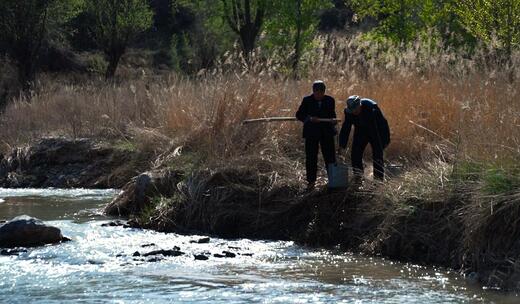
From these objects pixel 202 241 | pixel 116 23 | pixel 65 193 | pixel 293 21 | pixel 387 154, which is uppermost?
pixel 293 21

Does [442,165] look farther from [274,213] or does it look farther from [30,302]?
[30,302]

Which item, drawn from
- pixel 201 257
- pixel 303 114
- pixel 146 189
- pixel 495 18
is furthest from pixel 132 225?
pixel 495 18

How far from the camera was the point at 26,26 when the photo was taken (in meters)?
37.1

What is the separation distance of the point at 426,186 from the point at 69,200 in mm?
7678

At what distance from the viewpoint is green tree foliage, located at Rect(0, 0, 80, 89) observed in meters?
36.8

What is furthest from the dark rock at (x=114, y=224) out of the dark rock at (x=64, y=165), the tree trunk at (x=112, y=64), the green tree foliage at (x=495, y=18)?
the tree trunk at (x=112, y=64)

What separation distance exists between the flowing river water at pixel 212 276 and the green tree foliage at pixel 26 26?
2566cm

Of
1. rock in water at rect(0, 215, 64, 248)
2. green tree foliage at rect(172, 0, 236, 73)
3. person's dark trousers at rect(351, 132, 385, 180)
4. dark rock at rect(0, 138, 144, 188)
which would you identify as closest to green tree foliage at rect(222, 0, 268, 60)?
green tree foliage at rect(172, 0, 236, 73)

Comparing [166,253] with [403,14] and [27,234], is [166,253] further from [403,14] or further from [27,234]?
[403,14]

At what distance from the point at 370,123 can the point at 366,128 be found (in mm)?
118

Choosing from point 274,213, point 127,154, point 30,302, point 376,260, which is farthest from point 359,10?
point 30,302

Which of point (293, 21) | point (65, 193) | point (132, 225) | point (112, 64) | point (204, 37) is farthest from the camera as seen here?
point (204, 37)

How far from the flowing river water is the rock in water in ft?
0.81

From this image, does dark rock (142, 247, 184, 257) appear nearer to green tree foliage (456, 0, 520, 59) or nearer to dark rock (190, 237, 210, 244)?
dark rock (190, 237, 210, 244)
